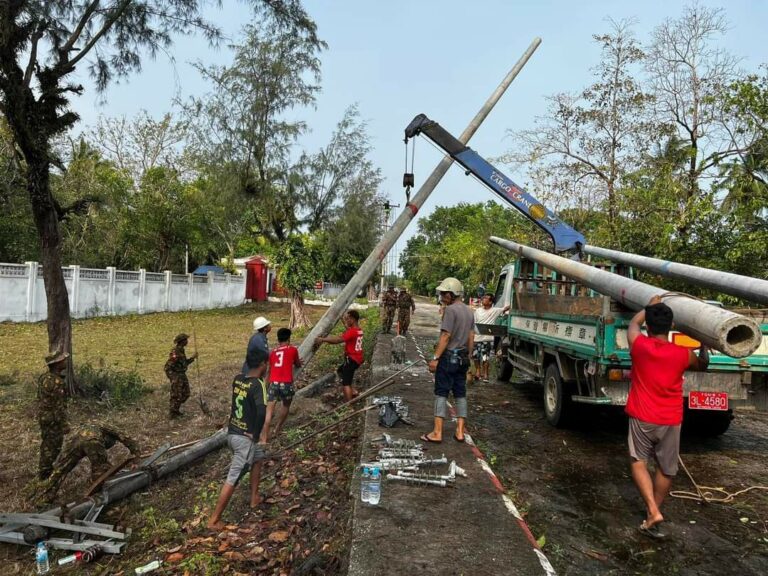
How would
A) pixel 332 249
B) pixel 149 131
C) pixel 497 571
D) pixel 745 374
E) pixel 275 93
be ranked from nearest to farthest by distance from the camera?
pixel 497 571 → pixel 745 374 → pixel 275 93 → pixel 332 249 → pixel 149 131

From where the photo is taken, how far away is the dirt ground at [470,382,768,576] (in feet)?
11.5

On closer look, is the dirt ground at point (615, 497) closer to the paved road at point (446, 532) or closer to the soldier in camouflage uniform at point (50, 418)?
the paved road at point (446, 532)

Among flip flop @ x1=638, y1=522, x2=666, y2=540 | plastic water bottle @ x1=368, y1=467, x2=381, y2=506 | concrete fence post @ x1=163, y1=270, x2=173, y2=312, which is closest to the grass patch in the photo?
plastic water bottle @ x1=368, y1=467, x2=381, y2=506

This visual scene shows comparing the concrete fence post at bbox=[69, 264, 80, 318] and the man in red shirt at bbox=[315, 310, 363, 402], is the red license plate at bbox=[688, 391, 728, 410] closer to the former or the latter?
the man in red shirt at bbox=[315, 310, 363, 402]

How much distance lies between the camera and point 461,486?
425cm

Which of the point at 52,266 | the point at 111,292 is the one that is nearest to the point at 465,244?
the point at 111,292

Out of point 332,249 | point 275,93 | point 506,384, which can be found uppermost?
point 275,93

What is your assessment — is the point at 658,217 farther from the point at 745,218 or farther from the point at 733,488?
the point at 733,488

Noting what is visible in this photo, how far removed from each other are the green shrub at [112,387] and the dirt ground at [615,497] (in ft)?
16.6

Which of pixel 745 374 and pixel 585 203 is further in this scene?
pixel 585 203

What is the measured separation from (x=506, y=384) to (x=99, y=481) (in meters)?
7.65

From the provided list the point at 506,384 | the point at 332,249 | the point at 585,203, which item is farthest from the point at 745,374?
the point at 332,249

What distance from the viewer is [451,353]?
531 cm

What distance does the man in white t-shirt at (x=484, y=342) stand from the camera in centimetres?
1011
